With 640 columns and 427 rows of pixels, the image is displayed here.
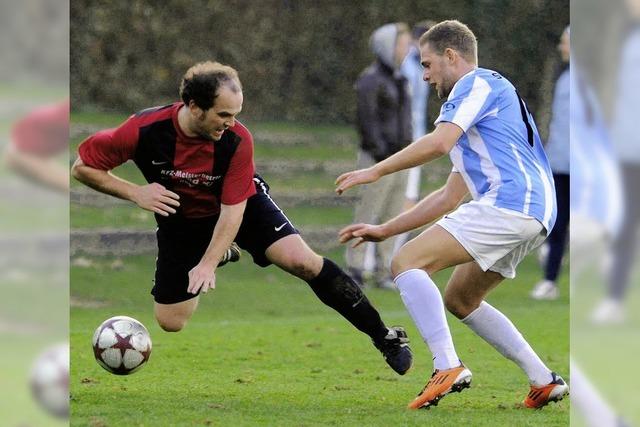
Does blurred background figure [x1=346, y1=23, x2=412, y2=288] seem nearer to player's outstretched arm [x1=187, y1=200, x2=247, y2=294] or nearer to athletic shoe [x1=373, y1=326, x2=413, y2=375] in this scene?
athletic shoe [x1=373, y1=326, x2=413, y2=375]

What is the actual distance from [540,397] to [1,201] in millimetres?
4093

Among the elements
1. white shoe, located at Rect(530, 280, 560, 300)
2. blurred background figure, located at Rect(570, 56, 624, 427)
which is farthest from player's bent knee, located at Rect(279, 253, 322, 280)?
white shoe, located at Rect(530, 280, 560, 300)

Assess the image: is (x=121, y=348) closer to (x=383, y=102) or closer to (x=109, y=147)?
(x=109, y=147)

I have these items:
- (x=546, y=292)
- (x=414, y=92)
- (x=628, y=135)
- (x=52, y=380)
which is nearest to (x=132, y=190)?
(x=52, y=380)

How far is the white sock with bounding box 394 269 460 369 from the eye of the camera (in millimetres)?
4812

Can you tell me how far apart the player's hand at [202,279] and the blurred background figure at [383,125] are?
5.29m

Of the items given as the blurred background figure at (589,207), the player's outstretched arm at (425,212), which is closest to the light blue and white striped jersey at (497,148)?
the player's outstretched arm at (425,212)

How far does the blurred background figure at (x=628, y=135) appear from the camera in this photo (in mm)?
1231

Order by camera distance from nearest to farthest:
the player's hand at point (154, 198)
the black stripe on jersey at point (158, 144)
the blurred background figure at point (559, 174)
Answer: the player's hand at point (154, 198) < the black stripe on jersey at point (158, 144) < the blurred background figure at point (559, 174)

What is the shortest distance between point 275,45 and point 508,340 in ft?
46.5

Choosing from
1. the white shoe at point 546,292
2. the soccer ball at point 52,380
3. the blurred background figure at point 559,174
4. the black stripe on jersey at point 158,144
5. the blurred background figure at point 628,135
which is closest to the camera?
the blurred background figure at point 628,135

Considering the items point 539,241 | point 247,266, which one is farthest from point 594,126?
point 247,266

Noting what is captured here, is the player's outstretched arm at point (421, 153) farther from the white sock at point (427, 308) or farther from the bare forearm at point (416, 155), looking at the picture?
the white sock at point (427, 308)

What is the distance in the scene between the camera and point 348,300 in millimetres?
5406
